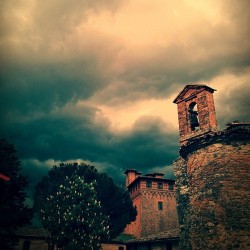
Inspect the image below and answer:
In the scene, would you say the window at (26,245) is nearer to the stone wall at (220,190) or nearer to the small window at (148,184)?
the small window at (148,184)

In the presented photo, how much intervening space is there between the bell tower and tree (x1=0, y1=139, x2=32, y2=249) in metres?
12.0

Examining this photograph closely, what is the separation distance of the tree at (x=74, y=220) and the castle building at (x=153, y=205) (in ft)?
46.1

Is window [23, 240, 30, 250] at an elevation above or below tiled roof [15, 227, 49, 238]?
below

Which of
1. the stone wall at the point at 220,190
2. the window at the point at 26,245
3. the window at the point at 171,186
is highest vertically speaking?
the window at the point at 171,186

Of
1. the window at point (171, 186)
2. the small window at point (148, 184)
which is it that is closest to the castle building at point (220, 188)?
the small window at point (148, 184)

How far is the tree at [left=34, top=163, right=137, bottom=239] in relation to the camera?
1104 inches

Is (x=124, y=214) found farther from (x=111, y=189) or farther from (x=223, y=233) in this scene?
(x=223, y=233)

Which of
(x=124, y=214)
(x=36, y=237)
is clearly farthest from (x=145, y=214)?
(x=36, y=237)

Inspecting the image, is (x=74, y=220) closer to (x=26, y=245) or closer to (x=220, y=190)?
(x=26, y=245)

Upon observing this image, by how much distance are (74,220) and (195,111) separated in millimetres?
13036

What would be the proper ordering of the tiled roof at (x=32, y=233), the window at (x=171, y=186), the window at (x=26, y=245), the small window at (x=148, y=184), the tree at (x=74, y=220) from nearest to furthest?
the tree at (x=74, y=220) → the window at (x=26, y=245) → the tiled roof at (x=32, y=233) → the small window at (x=148, y=184) → the window at (x=171, y=186)

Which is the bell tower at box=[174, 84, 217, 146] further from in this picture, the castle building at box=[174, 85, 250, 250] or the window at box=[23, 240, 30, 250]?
the window at box=[23, 240, 30, 250]

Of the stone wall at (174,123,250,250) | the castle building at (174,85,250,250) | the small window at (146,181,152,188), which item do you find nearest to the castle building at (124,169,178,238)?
the small window at (146,181,152,188)

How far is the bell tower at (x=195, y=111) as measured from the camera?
15.6 metres
